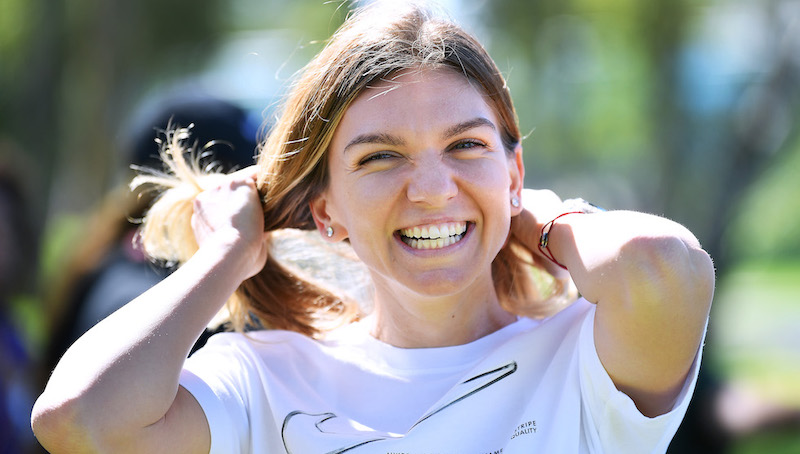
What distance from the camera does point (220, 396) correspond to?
79.4 inches

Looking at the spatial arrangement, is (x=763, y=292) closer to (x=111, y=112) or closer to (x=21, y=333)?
(x=111, y=112)

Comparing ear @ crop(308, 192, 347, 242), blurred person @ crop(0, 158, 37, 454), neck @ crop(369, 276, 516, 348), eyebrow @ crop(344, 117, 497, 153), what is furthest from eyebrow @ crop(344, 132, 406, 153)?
blurred person @ crop(0, 158, 37, 454)

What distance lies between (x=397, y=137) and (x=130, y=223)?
153cm

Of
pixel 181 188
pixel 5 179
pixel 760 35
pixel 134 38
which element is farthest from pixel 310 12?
pixel 181 188

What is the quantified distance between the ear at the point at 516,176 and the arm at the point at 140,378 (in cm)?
71

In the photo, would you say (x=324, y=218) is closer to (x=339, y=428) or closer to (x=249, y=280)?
(x=249, y=280)

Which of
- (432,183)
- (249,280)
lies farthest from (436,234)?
(249,280)

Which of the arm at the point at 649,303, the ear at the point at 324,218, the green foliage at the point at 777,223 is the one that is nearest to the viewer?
the arm at the point at 649,303

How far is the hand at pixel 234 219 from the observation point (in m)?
2.19

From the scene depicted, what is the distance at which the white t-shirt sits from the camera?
6.17 feet

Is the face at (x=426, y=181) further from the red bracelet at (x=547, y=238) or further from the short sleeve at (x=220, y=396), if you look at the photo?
the short sleeve at (x=220, y=396)

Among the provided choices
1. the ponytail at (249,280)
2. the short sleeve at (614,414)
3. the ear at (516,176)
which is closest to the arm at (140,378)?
the ponytail at (249,280)

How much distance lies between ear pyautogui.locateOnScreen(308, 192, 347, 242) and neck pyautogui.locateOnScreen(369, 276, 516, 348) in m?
0.20

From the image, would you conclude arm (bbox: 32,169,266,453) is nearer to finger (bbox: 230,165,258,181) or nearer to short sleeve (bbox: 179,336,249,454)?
short sleeve (bbox: 179,336,249,454)
